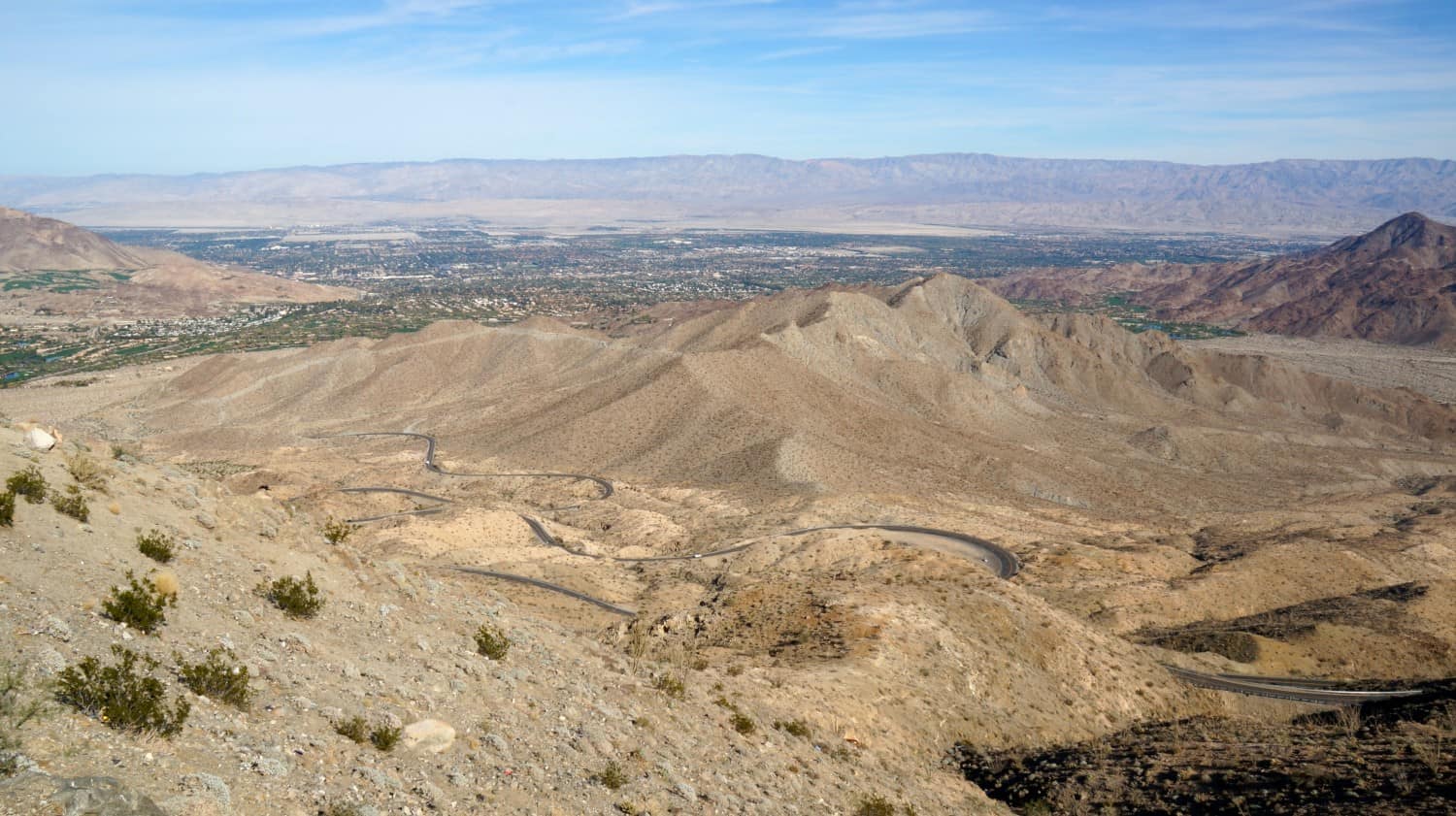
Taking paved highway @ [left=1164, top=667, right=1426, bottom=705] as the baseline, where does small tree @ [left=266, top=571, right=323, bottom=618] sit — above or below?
above

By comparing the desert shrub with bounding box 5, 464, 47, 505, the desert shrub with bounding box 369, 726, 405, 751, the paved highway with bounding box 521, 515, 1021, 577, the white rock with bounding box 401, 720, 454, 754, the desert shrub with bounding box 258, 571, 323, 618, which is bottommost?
the paved highway with bounding box 521, 515, 1021, 577

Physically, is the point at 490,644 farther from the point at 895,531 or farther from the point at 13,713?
the point at 895,531

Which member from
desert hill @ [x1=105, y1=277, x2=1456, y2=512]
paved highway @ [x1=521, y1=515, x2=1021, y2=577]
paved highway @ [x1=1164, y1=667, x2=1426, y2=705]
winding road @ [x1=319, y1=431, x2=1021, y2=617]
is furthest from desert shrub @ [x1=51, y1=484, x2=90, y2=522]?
desert hill @ [x1=105, y1=277, x2=1456, y2=512]

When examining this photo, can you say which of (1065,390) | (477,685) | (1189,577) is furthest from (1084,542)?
(1065,390)

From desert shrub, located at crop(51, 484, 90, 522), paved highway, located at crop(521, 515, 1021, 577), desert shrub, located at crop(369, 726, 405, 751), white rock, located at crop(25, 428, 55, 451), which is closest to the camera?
desert shrub, located at crop(369, 726, 405, 751)

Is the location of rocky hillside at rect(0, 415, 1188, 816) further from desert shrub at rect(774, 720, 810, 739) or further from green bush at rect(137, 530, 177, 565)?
green bush at rect(137, 530, 177, 565)

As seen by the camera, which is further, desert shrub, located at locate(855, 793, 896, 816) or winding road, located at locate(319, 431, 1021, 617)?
winding road, located at locate(319, 431, 1021, 617)

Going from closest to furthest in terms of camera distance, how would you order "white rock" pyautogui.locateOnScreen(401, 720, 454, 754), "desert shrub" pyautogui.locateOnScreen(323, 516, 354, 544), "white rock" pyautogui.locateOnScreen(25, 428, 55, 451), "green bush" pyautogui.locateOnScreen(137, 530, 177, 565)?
"white rock" pyautogui.locateOnScreen(401, 720, 454, 754) → "green bush" pyautogui.locateOnScreen(137, 530, 177, 565) → "white rock" pyautogui.locateOnScreen(25, 428, 55, 451) → "desert shrub" pyautogui.locateOnScreen(323, 516, 354, 544)
